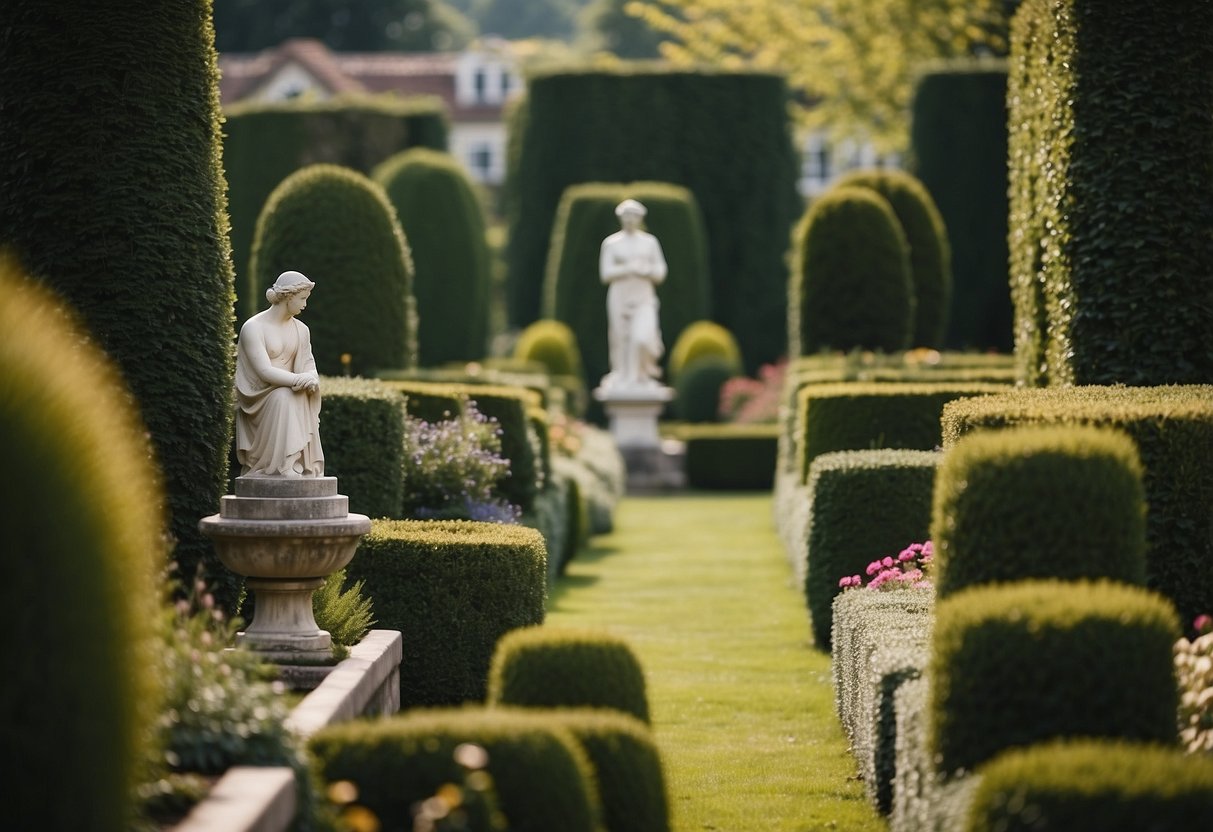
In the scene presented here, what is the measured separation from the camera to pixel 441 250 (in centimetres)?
2505

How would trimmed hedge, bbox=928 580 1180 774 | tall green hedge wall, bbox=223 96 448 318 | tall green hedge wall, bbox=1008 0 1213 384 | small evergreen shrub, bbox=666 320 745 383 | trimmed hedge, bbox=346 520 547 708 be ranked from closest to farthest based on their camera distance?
trimmed hedge, bbox=928 580 1180 774, trimmed hedge, bbox=346 520 547 708, tall green hedge wall, bbox=1008 0 1213 384, small evergreen shrub, bbox=666 320 745 383, tall green hedge wall, bbox=223 96 448 318

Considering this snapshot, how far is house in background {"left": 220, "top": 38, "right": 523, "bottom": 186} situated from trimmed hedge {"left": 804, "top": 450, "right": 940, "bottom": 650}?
33.1 metres

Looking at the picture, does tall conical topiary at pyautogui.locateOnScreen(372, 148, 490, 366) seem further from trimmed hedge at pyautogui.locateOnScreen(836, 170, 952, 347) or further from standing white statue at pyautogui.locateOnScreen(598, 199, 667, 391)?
trimmed hedge at pyautogui.locateOnScreen(836, 170, 952, 347)

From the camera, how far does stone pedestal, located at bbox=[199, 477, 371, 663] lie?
688 cm

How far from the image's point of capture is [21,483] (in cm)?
408

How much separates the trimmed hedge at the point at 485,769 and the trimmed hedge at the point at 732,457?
1706cm

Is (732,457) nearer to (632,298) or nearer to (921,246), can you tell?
(632,298)

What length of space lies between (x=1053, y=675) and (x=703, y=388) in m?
20.5

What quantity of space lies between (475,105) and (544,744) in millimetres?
50163

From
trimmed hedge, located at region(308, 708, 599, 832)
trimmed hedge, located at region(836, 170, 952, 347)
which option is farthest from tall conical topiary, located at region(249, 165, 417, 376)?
trimmed hedge, located at region(308, 708, 599, 832)

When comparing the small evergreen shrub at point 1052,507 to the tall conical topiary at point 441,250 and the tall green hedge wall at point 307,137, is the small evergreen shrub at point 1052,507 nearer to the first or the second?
the tall conical topiary at point 441,250

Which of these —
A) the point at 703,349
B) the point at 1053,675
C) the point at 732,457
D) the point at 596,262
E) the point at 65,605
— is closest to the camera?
the point at 65,605

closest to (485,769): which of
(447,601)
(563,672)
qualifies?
(563,672)

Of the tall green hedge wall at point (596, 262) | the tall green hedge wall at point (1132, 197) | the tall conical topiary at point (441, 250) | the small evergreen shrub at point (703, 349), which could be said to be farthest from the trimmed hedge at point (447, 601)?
the tall green hedge wall at point (596, 262)
